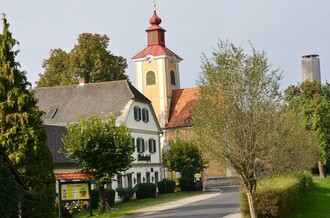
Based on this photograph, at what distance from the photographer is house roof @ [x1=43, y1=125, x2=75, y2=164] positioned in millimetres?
38656

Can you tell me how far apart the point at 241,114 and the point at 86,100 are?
31754 mm

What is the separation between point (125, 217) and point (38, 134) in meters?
7.01

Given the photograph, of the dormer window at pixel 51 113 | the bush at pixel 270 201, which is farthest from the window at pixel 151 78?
the bush at pixel 270 201

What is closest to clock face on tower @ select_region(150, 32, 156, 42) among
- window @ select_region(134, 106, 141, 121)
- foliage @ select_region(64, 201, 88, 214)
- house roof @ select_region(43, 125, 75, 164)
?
window @ select_region(134, 106, 141, 121)

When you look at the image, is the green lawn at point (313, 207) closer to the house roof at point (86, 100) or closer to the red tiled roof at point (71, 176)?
the red tiled roof at point (71, 176)

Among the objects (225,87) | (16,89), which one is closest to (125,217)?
(16,89)

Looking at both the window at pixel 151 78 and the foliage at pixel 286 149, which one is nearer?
the foliage at pixel 286 149

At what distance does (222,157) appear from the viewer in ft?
70.6

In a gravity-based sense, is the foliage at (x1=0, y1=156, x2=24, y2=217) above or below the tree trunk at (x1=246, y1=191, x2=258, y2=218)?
above

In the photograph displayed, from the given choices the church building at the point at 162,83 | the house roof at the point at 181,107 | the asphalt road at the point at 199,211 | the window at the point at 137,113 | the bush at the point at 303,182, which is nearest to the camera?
the asphalt road at the point at 199,211

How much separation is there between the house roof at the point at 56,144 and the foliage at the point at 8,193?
61.6 feet

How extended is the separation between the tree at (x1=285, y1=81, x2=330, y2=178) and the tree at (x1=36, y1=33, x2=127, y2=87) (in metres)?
18.5

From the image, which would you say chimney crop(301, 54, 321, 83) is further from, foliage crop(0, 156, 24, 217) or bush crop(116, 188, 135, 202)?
foliage crop(0, 156, 24, 217)

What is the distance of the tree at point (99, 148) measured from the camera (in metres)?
32.8
